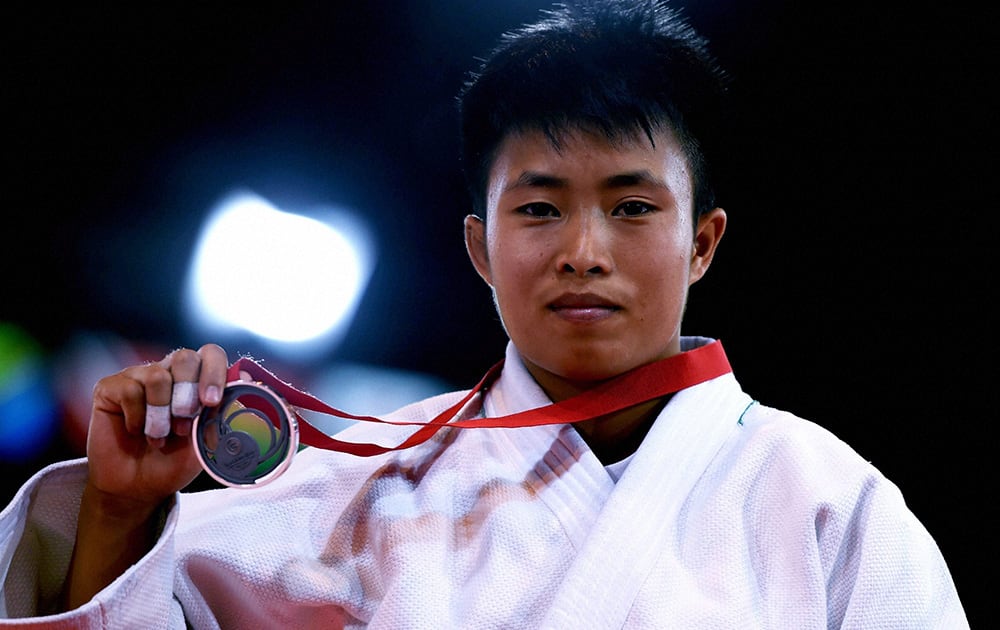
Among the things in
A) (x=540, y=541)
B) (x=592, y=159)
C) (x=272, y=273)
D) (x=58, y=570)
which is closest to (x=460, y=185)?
(x=272, y=273)

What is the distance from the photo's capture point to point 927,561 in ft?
4.09

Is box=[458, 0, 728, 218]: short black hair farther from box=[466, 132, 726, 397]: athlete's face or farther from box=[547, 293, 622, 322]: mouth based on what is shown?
box=[547, 293, 622, 322]: mouth

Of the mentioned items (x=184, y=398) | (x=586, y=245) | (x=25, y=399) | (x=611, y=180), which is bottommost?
(x=25, y=399)

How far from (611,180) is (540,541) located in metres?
0.62

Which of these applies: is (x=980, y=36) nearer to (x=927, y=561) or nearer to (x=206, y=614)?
(x=927, y=561)

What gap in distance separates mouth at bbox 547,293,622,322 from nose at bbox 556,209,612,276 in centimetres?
4

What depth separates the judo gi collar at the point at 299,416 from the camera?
116 centimetres

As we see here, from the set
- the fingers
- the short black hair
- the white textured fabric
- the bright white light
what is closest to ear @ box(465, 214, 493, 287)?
the short black hair

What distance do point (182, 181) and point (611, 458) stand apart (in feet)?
5.23

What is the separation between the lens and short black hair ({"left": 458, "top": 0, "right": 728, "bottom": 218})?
1517mm

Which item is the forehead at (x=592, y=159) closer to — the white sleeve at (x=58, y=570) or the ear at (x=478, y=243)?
the ear at (x=478, y=243)

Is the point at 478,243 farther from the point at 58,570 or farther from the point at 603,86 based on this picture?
the point at 58,570

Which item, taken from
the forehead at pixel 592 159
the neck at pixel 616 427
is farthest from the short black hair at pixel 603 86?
the neck at pixel 616 427

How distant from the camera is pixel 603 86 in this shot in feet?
5.03
